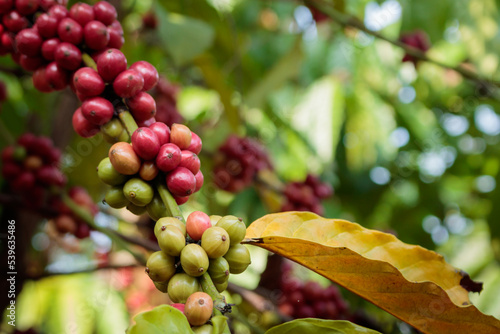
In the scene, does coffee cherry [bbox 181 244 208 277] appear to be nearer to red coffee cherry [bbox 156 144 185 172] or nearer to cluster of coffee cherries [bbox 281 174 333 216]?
red coffee cherry [bbox 156 144 185 172]

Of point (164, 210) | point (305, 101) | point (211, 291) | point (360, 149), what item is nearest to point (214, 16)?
point (305, 101)

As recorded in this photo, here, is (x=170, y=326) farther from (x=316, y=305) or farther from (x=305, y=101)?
(x=305, y=101)

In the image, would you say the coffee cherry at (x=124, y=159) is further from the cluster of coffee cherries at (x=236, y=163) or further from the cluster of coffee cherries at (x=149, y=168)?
the cluster of coffee cherries at (x=236, y=163)

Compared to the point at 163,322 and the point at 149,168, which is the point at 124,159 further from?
the point at 163,322

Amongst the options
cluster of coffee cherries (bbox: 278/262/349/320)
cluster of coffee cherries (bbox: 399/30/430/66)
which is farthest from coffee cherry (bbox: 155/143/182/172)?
cluster of coffee cherries (bbox: 399/30/430/66)

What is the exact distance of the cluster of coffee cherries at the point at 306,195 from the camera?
172 cm

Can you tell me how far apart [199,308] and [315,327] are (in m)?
0.20

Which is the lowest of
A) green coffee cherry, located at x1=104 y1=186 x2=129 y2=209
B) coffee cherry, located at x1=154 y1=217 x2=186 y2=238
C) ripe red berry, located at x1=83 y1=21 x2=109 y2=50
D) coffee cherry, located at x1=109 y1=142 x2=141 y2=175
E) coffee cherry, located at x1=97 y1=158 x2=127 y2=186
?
green coffee cherry, located at x1=104 y1=186 x2=129 y2=209

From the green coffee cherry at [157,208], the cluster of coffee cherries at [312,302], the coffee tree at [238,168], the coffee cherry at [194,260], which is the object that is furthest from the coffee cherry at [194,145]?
the cluster of coffee cherries at [312,302]

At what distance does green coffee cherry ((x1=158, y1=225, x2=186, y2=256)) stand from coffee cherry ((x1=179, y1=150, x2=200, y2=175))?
0.41 feet

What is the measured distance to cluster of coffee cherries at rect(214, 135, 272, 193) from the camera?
1796 mm

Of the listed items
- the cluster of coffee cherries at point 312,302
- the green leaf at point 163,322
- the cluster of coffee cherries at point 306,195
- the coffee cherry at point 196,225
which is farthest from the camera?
the cluster of coffee cherries at point 306,195

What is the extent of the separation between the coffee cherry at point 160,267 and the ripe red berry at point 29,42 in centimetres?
51

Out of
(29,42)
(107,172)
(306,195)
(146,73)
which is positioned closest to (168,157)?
(107,172)
